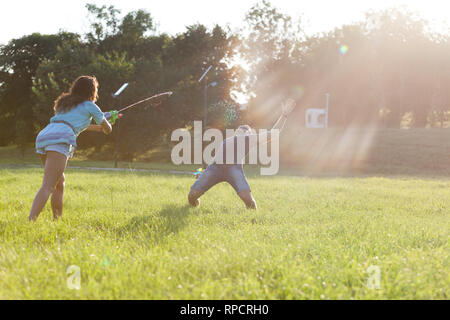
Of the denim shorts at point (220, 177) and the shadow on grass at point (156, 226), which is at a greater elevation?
the denim shorts at point (220, 177)

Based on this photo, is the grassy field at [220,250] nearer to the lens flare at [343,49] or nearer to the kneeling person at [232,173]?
the kneeling person at [232,173]

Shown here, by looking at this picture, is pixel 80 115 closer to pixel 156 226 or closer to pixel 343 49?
pixel 156 226

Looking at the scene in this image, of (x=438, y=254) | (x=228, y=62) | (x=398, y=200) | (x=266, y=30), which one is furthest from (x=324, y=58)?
(x=438, y=254)

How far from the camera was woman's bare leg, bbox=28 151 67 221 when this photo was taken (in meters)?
4.73

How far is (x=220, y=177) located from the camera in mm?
6848

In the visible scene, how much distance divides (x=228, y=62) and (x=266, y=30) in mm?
16577

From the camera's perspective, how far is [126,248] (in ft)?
12.2

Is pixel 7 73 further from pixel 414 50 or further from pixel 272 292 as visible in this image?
pixel 414 50

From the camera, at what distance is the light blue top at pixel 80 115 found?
16.2ft

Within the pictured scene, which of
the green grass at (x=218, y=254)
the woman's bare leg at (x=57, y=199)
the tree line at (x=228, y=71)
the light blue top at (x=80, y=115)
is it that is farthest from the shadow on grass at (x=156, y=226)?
the tree line at (x=228, y=71)

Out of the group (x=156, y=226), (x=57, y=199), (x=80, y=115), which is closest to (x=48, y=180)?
(x=57, y=199)

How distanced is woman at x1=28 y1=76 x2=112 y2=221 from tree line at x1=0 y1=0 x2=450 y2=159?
1620cm

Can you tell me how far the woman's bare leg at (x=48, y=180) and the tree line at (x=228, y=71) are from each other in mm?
16612

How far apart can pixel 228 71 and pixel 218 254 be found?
32061mm
